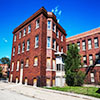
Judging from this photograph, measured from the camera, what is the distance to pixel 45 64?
16844 mm

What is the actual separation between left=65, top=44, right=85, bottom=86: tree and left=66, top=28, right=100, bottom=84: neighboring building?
5.37 metres

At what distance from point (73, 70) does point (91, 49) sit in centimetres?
814

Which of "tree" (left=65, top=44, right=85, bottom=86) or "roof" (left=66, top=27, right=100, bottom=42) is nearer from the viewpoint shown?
"tree" (left=65, top=44, right=85, bottom=86)

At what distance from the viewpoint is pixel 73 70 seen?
17156 millimetres

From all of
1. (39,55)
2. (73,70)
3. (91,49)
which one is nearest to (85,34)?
(91,49)

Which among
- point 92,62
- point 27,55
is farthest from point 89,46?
point 27,55

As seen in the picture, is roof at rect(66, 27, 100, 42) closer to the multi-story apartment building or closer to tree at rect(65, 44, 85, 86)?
the multi-story apartment building

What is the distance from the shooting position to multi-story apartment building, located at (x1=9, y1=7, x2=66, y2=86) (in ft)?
53.9

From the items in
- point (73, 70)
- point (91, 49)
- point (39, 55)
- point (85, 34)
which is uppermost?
point (85, 34)

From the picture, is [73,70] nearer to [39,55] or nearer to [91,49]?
[39,55]

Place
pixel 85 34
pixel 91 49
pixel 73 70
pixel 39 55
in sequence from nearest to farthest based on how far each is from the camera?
pixel 39 55 → pixel 73 70 → pixel 91 49 → pixel 85 34

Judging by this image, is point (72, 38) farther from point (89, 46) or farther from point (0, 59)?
point (0, 59)

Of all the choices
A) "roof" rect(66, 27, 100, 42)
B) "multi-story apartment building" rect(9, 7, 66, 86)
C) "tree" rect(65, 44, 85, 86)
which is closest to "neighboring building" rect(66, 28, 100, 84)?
"roof" rect(66, 27, 100, 42)

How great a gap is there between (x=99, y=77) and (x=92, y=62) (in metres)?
3.41
